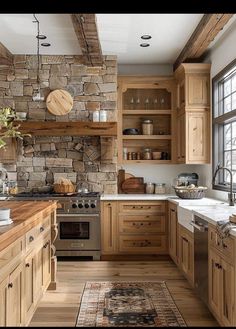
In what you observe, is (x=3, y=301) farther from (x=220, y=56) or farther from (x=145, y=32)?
(x=220, y=56)

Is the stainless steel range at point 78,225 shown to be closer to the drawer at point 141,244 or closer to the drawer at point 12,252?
the drawer at point 141,244

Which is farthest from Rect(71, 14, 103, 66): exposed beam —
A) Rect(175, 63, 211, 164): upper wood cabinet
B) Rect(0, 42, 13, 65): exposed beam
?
Rect(175, 63, 211, 164): upper wood cabinet

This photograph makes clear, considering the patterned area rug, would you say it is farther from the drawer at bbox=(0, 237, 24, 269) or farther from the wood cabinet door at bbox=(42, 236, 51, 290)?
the drawer at bbox=(0, 237, 24, 269)

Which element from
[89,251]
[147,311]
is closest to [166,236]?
[89,251]

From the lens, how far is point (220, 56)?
492 centimetres

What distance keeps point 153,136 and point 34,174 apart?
6.42ft

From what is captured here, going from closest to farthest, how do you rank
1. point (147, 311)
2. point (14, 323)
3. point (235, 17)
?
point (14, 323), point (147, 311), point (235, 17)

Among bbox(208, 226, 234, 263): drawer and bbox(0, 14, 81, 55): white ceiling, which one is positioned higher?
bbox(0, 14, 81, 55): white ceiling

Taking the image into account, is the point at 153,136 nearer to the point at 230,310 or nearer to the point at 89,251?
the point at 89,251

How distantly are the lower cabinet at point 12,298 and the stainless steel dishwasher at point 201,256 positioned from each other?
154 cm

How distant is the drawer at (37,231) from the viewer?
2754 mm

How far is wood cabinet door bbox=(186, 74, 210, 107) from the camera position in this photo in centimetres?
535

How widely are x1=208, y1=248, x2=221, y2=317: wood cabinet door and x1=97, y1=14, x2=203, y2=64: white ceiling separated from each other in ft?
8.47

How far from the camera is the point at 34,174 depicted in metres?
5.80
